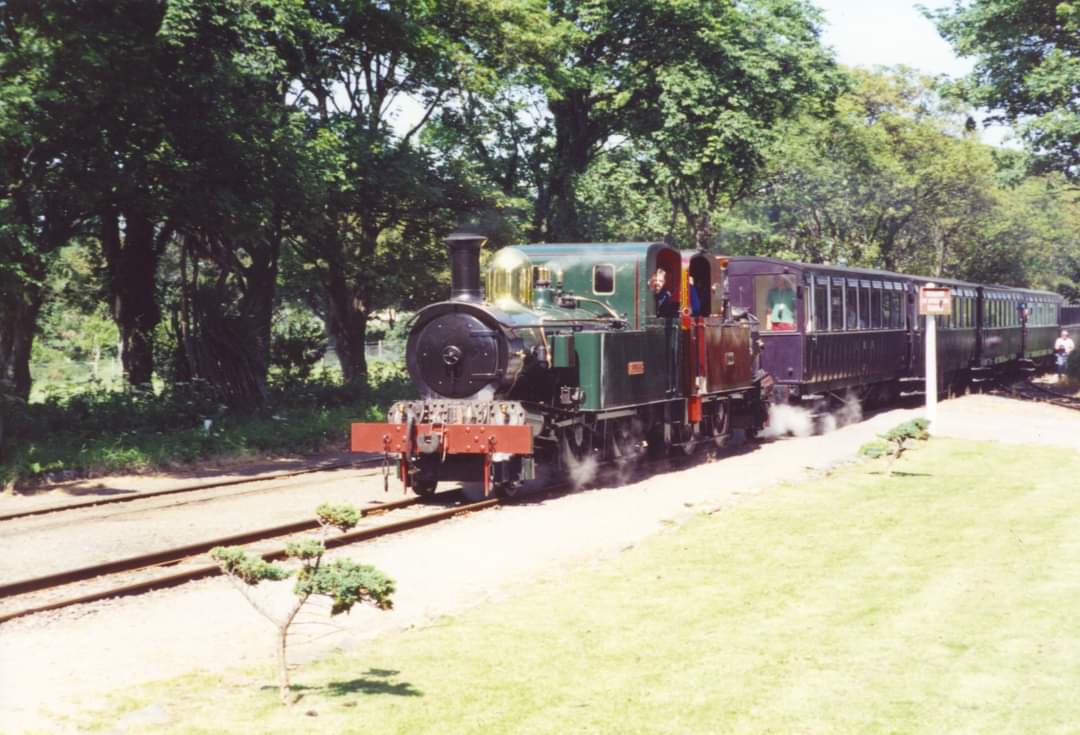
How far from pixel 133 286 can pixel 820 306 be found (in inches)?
580

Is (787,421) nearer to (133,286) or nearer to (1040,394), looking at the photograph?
(133,286)

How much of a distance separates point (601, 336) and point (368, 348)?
53.5 meters

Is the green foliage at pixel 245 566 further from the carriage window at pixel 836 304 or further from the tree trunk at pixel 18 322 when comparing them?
the carriage window at pixel 836 304

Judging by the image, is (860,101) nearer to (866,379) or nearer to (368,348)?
(368,348)

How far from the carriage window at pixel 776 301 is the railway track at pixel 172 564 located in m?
11.8

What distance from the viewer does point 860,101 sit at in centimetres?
6194

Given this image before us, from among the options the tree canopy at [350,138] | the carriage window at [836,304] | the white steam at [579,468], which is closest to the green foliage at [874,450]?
the white steam at [579,468]

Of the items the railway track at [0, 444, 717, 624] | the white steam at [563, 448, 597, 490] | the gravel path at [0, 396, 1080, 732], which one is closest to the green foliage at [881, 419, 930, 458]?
the gravel path at [0, 396, 1080, 732]

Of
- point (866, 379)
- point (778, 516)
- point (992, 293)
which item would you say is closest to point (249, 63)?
point (778, 516)

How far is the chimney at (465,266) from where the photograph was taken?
14.5 meters

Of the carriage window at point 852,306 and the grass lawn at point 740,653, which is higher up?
the carriage window at point 852,306

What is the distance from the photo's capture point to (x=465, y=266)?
14.5 meters

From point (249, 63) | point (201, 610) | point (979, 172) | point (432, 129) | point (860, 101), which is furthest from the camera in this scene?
point (860, 101)

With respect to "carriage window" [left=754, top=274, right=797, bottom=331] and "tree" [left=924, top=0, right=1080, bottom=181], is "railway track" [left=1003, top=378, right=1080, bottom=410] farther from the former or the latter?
"carriage window" [left=754, top=274, right=797, bottom=331]
